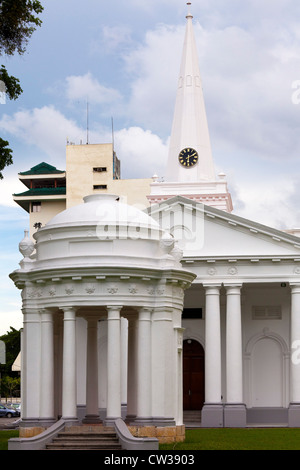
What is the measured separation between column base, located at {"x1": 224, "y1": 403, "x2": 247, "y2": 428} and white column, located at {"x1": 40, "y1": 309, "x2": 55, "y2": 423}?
67.7 feet

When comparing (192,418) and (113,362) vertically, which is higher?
(113,362)

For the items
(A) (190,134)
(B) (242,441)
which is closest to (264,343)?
(A) (190,134)

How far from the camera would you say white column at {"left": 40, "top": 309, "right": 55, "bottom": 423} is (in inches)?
1104

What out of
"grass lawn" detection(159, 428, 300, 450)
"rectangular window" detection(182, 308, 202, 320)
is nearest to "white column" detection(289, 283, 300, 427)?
"rectangular window" detection(182, 308, 202, 320)

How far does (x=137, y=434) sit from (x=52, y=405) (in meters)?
2.64

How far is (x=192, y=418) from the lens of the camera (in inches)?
2010

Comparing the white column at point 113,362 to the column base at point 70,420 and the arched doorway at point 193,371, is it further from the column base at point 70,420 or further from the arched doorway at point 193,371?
the arched doorway at point 193,371

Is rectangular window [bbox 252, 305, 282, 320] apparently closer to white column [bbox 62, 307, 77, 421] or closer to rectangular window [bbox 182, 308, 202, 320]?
rectangular window [bbox 182, 308, 202, 320]

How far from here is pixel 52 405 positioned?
28172mm

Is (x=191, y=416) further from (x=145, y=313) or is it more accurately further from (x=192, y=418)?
(x=145, y=313)

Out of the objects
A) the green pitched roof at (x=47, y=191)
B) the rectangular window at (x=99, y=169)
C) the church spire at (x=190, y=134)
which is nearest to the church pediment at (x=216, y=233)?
the church spire at (x=190, y=134)

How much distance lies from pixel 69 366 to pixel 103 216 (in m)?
4.31
